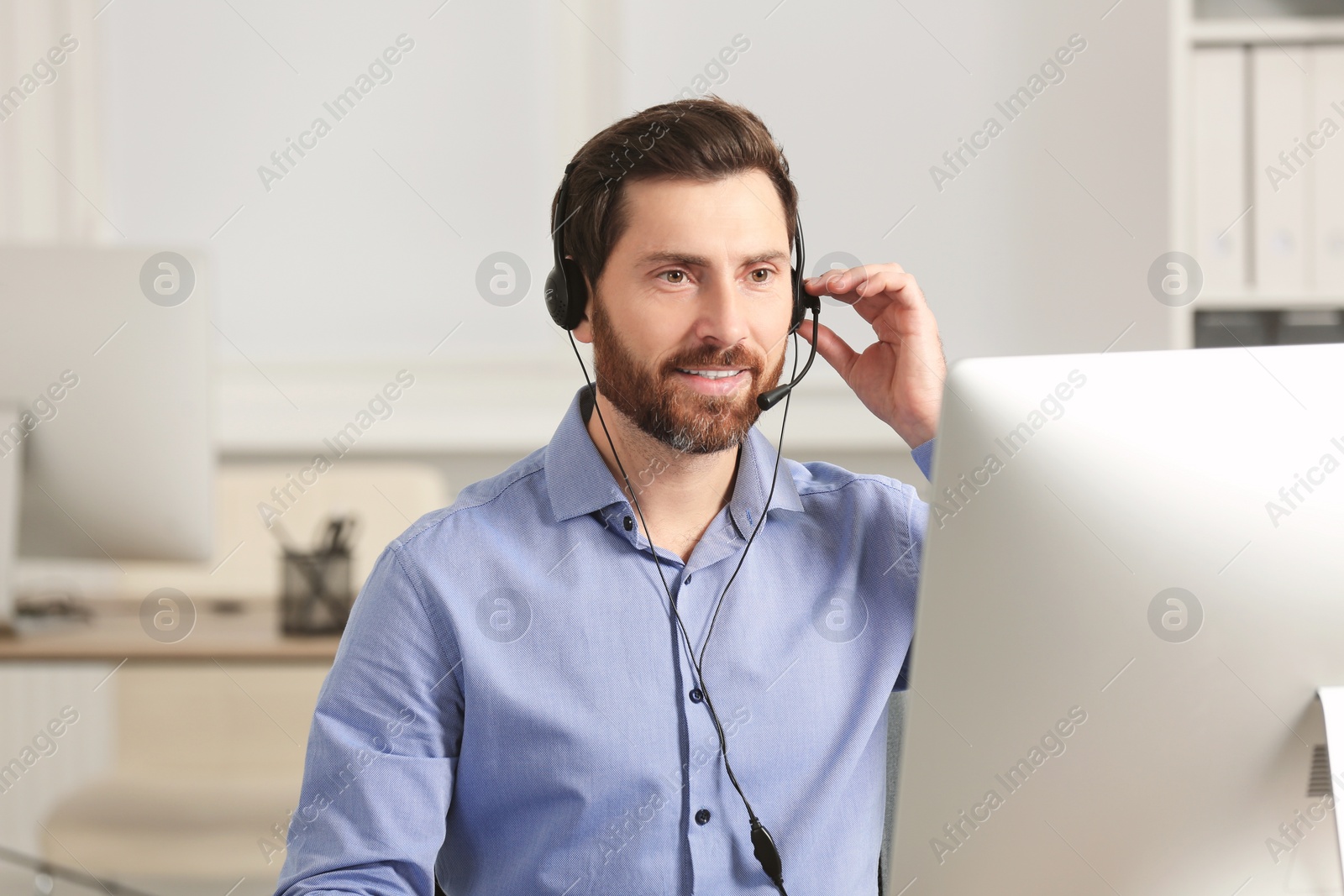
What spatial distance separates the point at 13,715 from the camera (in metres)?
2.82

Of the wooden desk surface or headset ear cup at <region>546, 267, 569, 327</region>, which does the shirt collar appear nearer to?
headset ear cup at <region>546, 267, 569, 327</region>

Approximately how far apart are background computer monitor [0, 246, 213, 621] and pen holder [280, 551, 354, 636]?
0.39m

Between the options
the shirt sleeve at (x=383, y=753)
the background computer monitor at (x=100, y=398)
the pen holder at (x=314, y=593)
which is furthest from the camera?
the pen holder at (x=314, y=593)

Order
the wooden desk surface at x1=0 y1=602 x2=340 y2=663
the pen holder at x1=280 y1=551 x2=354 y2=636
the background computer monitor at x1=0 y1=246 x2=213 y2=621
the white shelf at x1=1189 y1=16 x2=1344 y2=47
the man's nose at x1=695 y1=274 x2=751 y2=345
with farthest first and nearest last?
1. the white shelf at x1=1189 y1=16 x2=1344 y2=47
2. the pen holder at x1=280 y1=551 x2=354 y2=636
3. the wooden desk surface at x1=0 y1=602 x2=340 y2=663
4. the background computer monitor at x1=0 y1=246 x2=213 y2=621
5. the man's nose at x1=695 y1=274 x2=751 y2=345

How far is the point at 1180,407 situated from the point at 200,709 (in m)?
2.35

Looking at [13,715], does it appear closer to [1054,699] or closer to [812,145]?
[812,145]

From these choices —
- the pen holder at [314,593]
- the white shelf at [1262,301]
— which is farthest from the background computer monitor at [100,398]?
the white shelf at [1262,301]

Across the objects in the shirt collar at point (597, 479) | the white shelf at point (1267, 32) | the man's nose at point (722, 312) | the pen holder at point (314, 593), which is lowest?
the pen holder at point (314, 593)

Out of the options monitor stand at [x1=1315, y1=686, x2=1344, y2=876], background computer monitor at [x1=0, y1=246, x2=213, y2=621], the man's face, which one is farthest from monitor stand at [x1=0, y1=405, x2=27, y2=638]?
monitor stand at [x1=1315, y1=686, x2=1344, y2=876]

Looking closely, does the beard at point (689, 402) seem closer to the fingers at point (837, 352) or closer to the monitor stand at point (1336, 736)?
the fingers at point (837, 352)

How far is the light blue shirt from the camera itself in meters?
0.97

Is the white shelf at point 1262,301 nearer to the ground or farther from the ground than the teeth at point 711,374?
farther from the ground

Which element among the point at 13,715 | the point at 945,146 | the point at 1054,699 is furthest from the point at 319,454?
the point at 1054,699

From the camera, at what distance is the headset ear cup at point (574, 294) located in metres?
1.20
